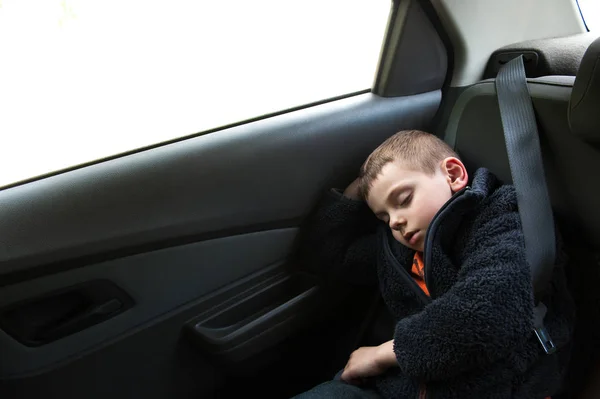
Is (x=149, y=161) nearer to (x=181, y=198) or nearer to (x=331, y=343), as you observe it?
(x=181, y=198)

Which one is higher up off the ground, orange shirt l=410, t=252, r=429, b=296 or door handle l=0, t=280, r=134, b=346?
door handle l=0, t=280, r=134, b=346

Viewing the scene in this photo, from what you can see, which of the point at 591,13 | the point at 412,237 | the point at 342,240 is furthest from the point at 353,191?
the point at 591,13


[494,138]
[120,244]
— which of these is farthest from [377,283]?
[120,244]

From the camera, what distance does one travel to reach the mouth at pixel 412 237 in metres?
1.05

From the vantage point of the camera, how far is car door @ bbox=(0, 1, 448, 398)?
1.02 m

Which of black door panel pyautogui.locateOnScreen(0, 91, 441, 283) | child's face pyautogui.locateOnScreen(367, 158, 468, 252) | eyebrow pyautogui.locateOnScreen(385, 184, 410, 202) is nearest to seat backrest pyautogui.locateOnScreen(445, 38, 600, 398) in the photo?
child's face pyautogui.locateOnScreen(367, 158, 468, 252)

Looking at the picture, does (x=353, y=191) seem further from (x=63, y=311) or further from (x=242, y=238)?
(x=63, y=311)

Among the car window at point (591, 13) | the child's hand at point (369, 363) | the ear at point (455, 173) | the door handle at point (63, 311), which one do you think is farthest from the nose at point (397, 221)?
the car window at point (591, 13)

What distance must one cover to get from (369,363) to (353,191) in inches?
15.4

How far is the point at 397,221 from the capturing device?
3.48ft

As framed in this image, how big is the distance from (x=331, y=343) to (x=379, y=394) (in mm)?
297

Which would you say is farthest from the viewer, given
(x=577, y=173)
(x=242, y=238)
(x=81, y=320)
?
(x=242, y=238)

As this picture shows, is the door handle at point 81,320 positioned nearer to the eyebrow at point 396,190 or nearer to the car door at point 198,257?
the car door at point 198,257

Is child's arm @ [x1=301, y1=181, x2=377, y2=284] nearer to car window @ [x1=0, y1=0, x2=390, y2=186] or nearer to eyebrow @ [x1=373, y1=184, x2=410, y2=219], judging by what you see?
eyebrow @ [x1=373, y1=184, x2=410, y2=219]
